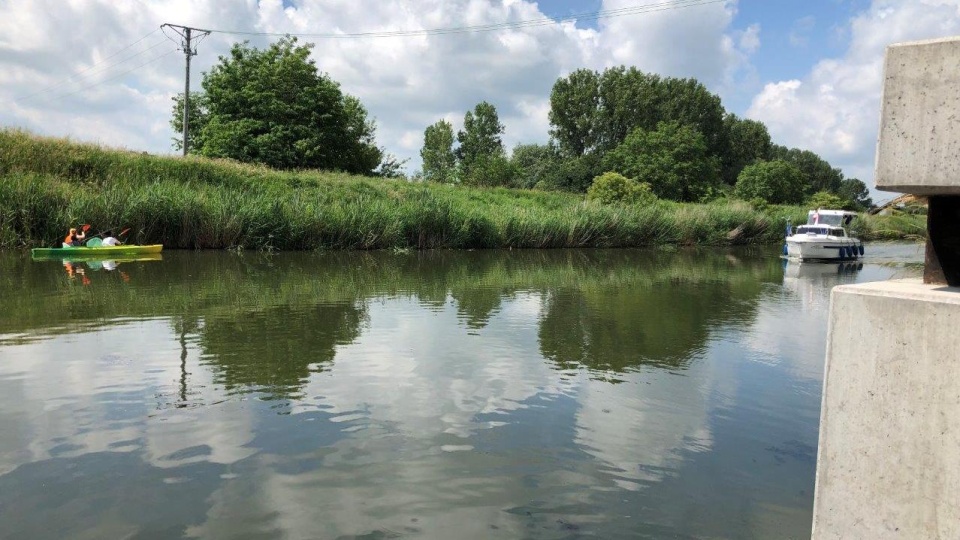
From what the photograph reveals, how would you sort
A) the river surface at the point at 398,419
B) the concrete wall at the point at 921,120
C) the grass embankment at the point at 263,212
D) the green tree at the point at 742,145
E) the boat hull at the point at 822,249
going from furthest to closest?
the green tree at the point at 742,145
the boat hull at the point at 822,249
the grass embankment at the point at 263,212
the river surface at the point at 398,419
the concrete wall at the point at 921,120

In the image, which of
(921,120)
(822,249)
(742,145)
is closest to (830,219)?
(822,249)

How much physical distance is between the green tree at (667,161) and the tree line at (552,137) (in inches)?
4.3

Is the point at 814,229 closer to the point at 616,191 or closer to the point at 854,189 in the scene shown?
the point at 616,191

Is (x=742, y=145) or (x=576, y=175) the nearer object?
(x=576, y=175)

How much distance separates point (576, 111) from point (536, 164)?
6707mm

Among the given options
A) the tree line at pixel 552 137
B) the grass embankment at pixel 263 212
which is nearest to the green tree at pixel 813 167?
the tree line at pixel 552 137

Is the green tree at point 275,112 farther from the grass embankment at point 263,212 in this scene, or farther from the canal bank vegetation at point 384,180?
the grass embankment at point 263,212

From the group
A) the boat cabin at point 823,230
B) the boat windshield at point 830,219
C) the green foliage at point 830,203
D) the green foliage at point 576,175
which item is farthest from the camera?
the green foliage at point 830,203

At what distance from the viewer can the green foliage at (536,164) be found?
62.1 m

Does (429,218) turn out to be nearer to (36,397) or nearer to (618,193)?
(618,193)

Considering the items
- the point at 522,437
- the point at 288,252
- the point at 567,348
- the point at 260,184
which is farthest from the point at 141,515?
the point at 260,184

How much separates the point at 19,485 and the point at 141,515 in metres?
0.92

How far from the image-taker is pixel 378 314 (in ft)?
34.6

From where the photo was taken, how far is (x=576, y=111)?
7075 cm
